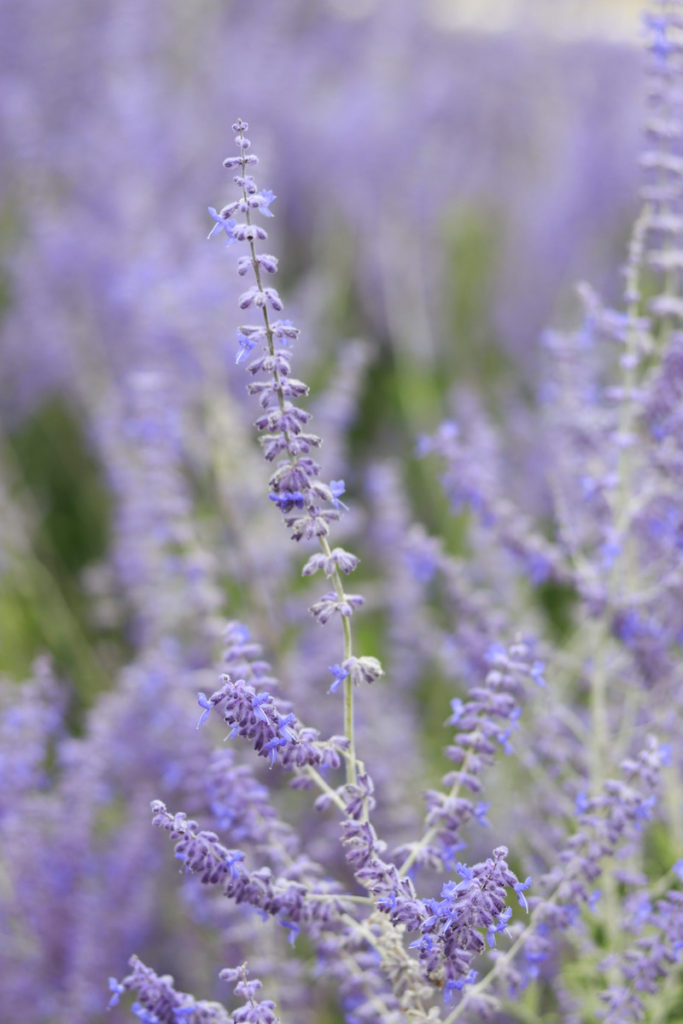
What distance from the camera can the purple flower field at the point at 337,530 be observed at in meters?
1.33

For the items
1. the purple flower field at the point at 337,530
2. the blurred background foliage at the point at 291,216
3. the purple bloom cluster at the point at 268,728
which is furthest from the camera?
the blurred background foliage at the point at 291,216

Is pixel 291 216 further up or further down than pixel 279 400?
further up

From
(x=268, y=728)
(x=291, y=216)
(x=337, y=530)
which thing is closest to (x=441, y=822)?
(x=268, y=728)

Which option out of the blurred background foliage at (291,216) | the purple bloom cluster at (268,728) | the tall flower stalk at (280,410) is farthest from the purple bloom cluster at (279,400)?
the blurred background foliage at (291,216)

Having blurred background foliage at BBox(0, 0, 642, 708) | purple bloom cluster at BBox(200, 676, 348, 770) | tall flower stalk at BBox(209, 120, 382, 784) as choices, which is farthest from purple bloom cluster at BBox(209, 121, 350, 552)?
blurred background foliage at BBox(0, 0, 642, 708)

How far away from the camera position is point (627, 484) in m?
1.92

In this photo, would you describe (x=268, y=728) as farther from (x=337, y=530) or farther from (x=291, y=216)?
(x=291, y=216)

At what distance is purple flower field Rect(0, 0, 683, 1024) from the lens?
133 centimetres

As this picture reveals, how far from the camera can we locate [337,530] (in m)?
3.02

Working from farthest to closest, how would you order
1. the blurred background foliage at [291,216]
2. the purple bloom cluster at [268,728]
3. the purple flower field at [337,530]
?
the blurred background foliage at [291,216]
the purple flower field at [337,530]
the purple bloom cluster at [268,728]

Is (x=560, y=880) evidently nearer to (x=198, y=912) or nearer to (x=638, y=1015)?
(x=638, y=1015)

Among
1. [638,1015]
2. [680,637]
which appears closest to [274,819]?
[638,1015]

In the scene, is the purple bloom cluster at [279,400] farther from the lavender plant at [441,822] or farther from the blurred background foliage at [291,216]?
the blurred background foliage at [291,216]

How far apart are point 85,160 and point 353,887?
298 centimetres
